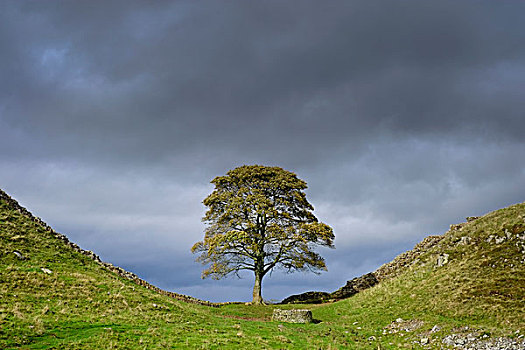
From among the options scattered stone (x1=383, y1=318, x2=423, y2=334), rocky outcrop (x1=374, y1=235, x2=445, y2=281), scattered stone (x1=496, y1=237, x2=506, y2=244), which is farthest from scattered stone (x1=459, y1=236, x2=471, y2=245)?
scattered stone (x1=383, y1=318, x2=423, y2=334)

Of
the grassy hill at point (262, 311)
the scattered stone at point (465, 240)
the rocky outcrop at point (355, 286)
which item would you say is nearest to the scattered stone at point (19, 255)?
the grassy hill at point (262, 311)

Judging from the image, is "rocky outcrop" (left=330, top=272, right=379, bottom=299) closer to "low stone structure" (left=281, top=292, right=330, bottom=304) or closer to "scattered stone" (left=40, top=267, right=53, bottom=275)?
"low stone structure" (left=281, top=292, right=330, bottom=304)

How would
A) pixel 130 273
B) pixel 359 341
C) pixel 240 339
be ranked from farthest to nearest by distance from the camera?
pixel 130 273 → pixel 359 341 → pixel 240 339

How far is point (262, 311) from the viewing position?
42250 mm

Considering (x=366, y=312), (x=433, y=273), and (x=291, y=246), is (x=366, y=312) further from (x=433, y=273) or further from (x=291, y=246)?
(x=291, y=246)

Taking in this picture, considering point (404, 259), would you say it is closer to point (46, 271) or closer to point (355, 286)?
point (355, 286)

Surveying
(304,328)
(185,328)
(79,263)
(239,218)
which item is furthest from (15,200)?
(304,328)

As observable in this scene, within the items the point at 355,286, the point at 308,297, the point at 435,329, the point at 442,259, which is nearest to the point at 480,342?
the point at 435,329

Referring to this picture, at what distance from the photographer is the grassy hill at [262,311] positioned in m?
→ 20.9

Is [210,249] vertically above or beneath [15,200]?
beneath

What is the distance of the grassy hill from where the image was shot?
20.9 meters

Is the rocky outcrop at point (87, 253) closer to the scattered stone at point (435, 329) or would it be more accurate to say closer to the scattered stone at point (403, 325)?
the scattered stone at point (403, 325)

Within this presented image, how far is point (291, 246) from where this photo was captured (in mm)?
48125

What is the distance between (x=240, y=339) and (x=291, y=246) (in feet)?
88.9
